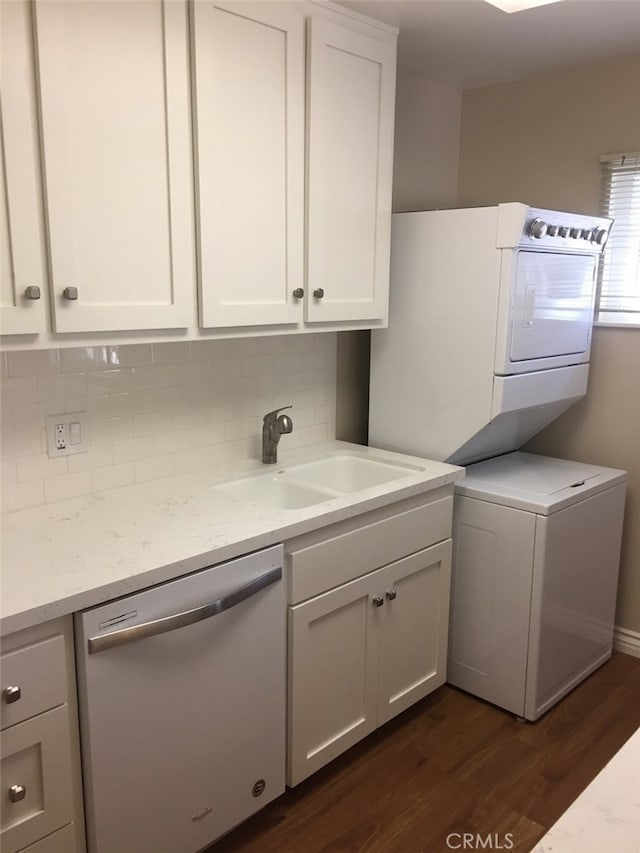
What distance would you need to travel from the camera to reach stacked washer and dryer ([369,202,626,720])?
2.44 metres

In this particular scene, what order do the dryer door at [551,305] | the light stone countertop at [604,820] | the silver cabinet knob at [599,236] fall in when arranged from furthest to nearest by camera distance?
the silver cabinet knob at [599,236] → the dryer door at [551,305] → the light stone countertop at [604,820]

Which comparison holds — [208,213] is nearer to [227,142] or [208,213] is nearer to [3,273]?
[227,142]

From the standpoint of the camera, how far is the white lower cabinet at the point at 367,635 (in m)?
2.05

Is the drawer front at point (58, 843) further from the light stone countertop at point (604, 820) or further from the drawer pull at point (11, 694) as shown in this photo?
the light stone countertop at point (604, 820)

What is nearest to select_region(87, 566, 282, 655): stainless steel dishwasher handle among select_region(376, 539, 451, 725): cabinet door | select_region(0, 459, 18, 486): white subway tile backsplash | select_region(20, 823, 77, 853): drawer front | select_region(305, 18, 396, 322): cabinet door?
select_region(20, 823, 77, 853): drawer front

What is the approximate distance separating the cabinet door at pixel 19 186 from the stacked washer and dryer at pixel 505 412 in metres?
1.44

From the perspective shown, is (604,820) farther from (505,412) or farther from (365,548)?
(505,412)

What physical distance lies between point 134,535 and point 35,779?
1.87 ft

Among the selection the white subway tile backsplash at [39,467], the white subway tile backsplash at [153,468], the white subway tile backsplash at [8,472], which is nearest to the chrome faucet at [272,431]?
the white subway tile backsplash at [153,468]

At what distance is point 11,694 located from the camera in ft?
4.58

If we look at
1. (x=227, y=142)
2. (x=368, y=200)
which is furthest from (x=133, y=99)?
(x=368, y=200)

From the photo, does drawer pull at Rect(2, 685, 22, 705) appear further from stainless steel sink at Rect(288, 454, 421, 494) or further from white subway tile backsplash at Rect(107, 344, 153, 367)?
stainless steel sink at Rect(288, 454, 421, 494)

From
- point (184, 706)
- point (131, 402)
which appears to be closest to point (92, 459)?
point (131, 402)

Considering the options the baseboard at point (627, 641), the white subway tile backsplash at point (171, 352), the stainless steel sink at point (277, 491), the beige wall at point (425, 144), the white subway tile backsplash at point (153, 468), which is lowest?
the baseboard at point (627, 641)
